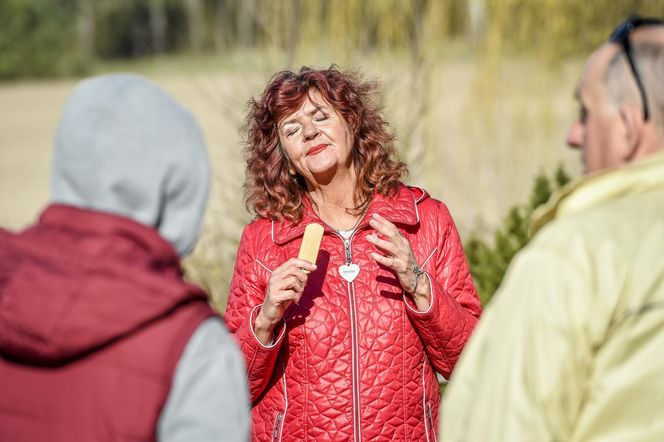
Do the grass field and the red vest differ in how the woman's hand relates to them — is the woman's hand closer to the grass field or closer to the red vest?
the red vest

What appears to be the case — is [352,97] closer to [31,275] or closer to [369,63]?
[31,275]

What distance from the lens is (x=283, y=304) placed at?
2.76 meters

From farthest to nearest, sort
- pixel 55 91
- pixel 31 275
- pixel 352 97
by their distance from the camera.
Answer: pixel 55 91
pixel 352 97
pixel 31 275

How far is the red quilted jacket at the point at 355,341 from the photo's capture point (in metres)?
2.84

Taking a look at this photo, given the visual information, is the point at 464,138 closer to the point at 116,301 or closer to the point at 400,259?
the point at 400,259

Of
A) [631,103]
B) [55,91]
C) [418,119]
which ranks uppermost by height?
[631,103]

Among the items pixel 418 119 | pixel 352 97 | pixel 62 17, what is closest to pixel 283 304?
pixel 352 97

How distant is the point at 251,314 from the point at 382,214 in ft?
1.72

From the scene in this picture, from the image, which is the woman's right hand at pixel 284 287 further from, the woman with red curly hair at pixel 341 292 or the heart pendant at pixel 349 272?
the heart pendant at pixel 349 272

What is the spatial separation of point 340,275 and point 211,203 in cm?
945

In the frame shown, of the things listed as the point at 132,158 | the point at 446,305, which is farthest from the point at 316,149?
the point at 132,158

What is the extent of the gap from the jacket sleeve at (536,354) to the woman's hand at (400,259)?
988 mm

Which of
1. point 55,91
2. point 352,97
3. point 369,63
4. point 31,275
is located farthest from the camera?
point 55,91

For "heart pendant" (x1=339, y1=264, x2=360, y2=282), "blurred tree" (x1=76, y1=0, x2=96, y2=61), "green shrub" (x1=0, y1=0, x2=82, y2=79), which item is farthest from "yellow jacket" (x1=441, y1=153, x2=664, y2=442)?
"blurred tree" (x1=76, y1=0, x2=96, y2=61)
